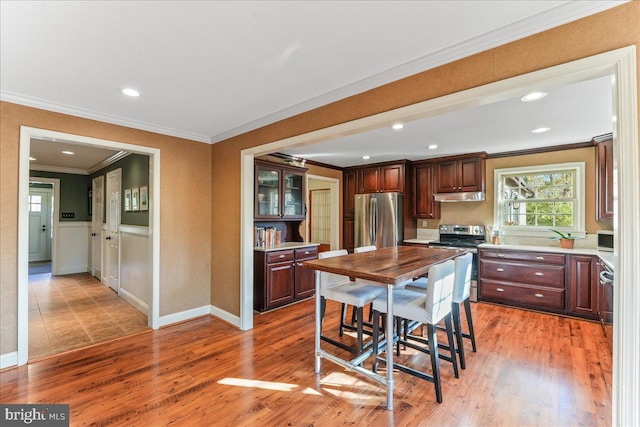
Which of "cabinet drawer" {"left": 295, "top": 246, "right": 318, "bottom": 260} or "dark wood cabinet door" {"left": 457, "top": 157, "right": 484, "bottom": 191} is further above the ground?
"dark wood cabinet door" {"left": 457, "top": 157, "right": 484, "bottom": 191}

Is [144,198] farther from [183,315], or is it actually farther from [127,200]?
[183,315]

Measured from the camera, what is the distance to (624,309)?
1.35 meters

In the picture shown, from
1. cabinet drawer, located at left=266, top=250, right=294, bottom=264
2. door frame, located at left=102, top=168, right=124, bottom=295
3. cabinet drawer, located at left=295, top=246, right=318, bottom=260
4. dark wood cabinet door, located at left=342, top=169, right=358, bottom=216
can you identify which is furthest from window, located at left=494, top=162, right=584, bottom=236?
door frame, located at left=102, top=168, right=124, bottom=295

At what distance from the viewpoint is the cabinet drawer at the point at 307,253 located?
14.4 feet

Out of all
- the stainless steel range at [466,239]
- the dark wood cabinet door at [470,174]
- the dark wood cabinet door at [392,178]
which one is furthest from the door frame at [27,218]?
the dark wood cabinet door at [470,174]

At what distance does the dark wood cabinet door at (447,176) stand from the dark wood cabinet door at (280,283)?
2980mm

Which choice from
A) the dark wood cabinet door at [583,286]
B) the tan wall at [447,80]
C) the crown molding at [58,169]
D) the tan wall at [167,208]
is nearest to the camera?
the tan wall at [447,80]

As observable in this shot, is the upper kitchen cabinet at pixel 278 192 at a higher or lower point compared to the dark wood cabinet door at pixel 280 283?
higher

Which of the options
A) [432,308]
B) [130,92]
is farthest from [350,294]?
[130,92]

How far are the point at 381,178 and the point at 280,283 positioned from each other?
2.88 metres

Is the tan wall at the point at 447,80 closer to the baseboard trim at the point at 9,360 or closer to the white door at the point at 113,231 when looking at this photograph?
the baseboard trim at the point at 9,360

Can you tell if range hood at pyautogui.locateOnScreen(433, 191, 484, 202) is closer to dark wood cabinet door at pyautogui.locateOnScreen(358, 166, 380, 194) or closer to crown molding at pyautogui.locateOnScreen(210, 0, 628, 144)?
dark wood cabinet door at pyautogui.locateOnScreen(358, 166, 380, 194)

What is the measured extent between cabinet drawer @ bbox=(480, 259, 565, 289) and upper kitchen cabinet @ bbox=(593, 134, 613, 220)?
0.92m

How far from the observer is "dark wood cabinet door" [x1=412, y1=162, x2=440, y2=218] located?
5.34 m
